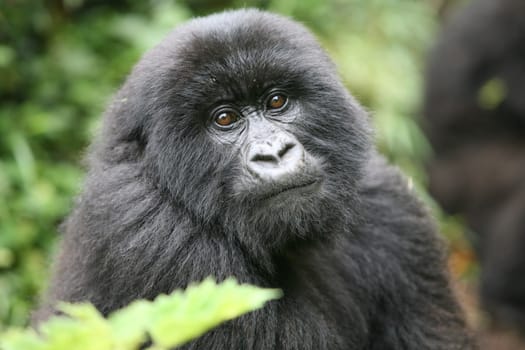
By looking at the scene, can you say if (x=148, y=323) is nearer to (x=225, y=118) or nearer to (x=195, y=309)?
(x=195, y=309)

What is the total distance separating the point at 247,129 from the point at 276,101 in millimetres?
152

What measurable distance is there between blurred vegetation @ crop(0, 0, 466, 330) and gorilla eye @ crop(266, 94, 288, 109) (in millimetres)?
1217

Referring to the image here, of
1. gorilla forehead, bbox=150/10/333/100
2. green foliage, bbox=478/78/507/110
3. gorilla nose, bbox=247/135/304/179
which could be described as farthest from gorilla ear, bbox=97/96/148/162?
green foliage, bbox=478/78/507/110

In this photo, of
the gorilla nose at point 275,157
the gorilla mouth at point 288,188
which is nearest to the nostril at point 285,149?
the gorilla nose at point 275,157

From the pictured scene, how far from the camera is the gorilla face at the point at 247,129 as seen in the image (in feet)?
9.21

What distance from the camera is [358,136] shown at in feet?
10.1

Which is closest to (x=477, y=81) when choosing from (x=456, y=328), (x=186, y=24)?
(x=456, y=328)

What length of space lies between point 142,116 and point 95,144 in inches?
14.3

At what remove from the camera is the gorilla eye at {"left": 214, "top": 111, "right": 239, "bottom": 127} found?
291 cm

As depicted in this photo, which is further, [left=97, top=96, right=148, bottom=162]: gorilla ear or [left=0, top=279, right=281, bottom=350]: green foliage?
[left=97, top=96, right=148, bottom=162]: gorilla ear

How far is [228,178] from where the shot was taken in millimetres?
2859

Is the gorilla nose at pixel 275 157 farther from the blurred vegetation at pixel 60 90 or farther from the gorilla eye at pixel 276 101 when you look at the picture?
the blurred vegetation at pixel 60 90

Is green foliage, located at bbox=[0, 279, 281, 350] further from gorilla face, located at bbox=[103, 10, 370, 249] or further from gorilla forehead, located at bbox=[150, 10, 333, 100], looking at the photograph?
gorilla forehead, located at bbox=[150, 10, 333, 100]

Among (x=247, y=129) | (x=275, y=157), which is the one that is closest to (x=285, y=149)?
(x=275, y=157)
